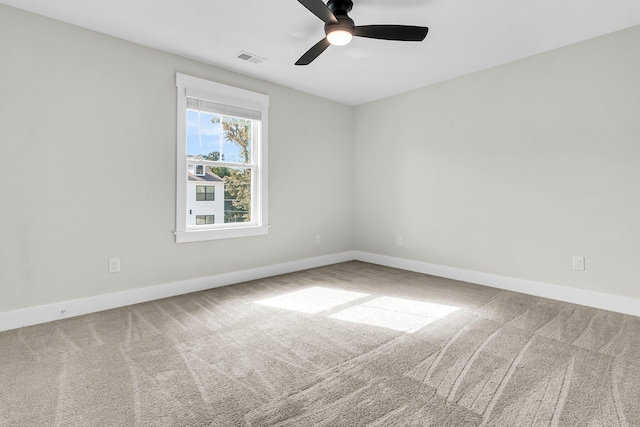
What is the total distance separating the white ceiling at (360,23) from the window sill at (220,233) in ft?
6.07

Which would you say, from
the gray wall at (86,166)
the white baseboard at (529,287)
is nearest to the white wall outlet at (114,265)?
the gray wall at (86,166)

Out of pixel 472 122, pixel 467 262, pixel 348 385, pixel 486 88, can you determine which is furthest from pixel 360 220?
pixel 348 385

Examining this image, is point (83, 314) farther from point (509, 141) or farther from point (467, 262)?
point (509, 141)

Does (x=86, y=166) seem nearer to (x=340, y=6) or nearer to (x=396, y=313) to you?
(x=340, y=6)

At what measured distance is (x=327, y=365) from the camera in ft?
6.41

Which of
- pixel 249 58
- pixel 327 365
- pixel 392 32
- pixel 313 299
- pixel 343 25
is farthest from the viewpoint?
pixel 249 58

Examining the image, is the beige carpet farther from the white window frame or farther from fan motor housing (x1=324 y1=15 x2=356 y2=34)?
fan motor housing (x1=324 y1=15 x2=356 y2=34)

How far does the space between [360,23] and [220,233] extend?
255cm

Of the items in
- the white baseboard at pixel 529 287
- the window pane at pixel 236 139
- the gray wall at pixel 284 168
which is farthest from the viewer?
the window pane at pixel 236 139

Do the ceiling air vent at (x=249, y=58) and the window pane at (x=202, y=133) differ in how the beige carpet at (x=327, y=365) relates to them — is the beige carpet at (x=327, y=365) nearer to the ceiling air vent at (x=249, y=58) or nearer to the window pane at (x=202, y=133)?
the window pane at (x=202, y=133)

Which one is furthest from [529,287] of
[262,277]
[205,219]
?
[205,219]

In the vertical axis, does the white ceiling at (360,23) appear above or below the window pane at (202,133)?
above

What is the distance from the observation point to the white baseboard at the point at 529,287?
9.28 ft

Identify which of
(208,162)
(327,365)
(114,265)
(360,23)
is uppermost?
(360,23)
